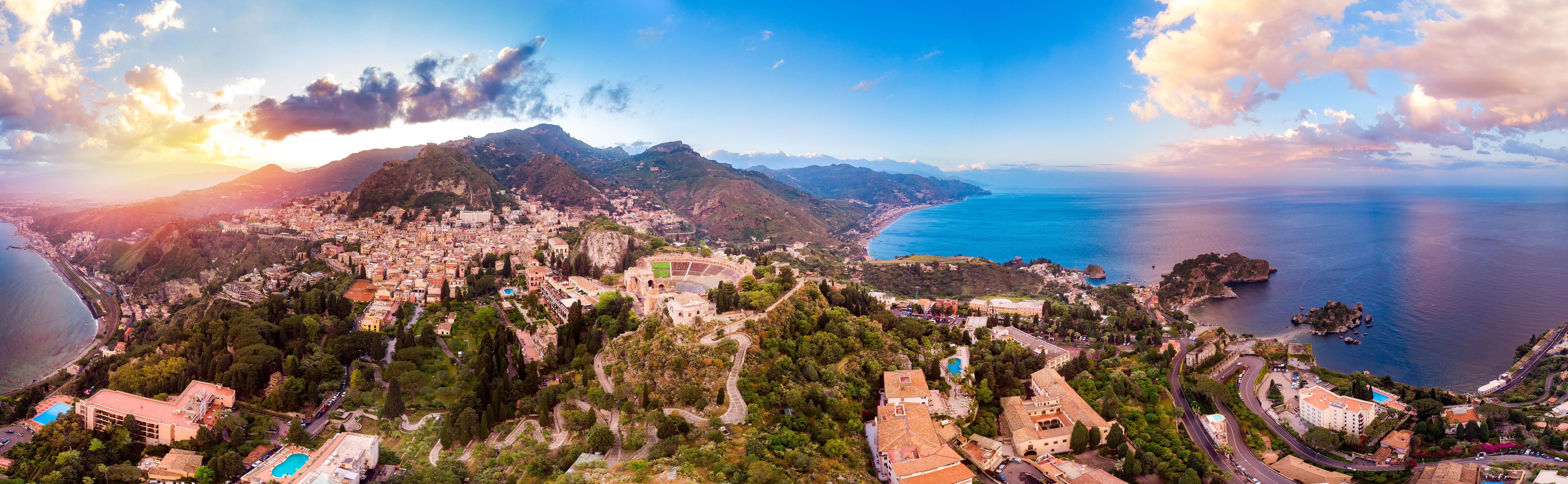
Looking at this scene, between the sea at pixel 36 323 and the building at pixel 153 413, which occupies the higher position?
the building at pixel 153 413

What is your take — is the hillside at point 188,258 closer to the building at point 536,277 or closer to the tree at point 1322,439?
the building at point 536,277

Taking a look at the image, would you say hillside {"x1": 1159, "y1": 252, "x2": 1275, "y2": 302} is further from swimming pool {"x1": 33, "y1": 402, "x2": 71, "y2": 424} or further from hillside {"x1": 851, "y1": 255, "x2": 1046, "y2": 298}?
swimming pool {"x1": 33, "y1": 402, "x2": 71, "y2": 424}

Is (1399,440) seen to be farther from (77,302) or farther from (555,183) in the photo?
(555,183)

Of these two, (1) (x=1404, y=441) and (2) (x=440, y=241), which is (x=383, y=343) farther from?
(1) (x=1404, y=441)

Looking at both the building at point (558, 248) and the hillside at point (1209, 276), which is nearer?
the building at point (558, 248)

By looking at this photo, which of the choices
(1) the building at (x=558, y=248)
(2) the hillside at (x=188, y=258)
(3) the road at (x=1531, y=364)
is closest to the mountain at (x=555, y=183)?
(2) the hillside at (x=188, y=258)

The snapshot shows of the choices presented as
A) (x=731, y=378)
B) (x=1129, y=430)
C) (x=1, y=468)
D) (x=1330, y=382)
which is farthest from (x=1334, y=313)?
(x=1, y=468)

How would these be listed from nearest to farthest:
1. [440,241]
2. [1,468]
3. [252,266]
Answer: [1,468] < [252,266] < [440,241]
